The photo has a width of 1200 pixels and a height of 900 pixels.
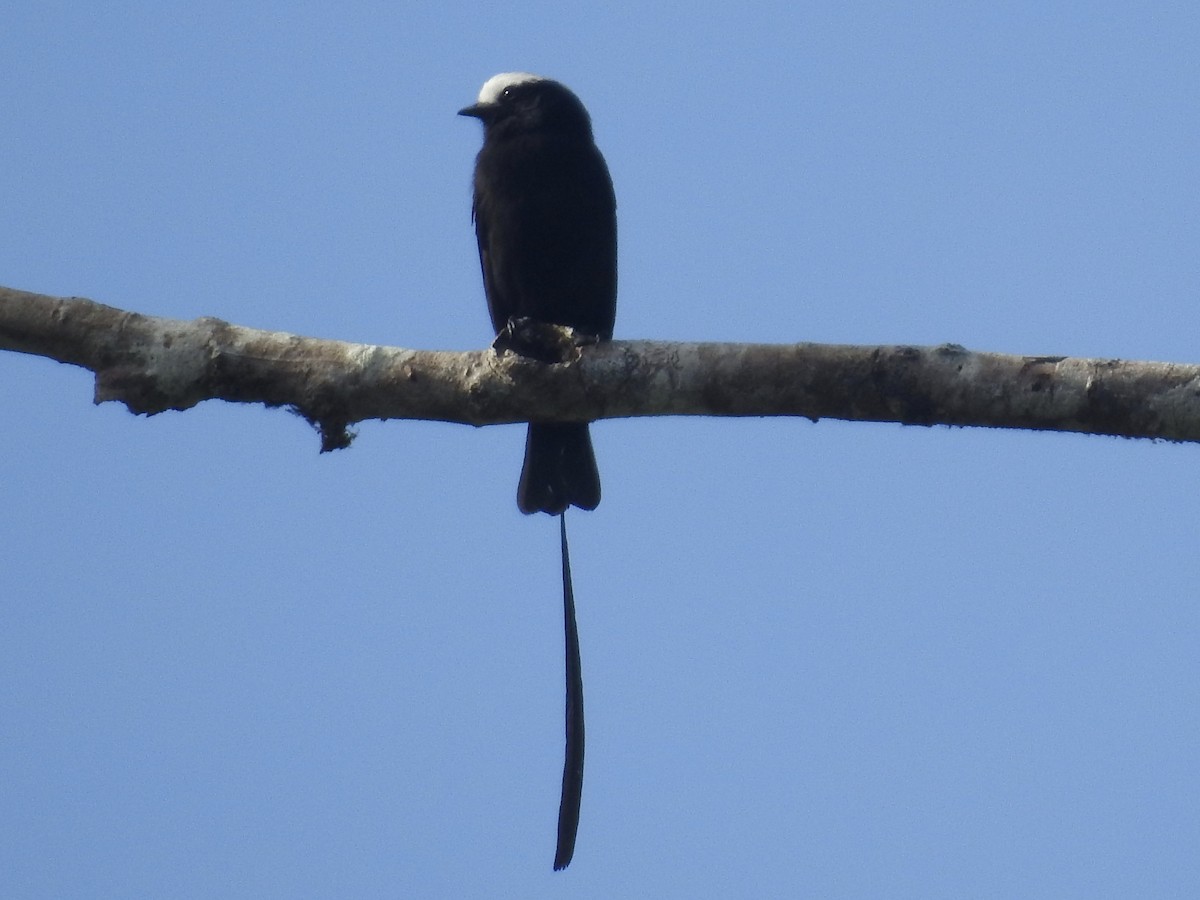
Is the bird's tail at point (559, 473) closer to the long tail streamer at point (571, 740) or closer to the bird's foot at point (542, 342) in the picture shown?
the long tail streamer at point (571, 740)

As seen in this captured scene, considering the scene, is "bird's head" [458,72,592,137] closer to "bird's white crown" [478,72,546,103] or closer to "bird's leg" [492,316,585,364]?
"bird's white crown" [478,72,546,103]

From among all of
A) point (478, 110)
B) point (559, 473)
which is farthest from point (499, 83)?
point (559, 473)

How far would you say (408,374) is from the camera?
109 inches

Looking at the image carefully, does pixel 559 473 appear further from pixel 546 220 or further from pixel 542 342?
pixel 542 342

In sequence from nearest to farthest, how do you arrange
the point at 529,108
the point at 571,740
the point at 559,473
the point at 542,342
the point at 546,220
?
the point at 542,342 < the point at 571,740 < the point at 559,473 < the point at 546,220 < the point at 529,108

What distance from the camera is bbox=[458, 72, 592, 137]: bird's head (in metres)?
4.07

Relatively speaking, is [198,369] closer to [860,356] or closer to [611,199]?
[860,356]

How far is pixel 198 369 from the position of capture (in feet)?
8.96

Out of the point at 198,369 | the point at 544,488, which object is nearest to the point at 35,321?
the point at 198,369

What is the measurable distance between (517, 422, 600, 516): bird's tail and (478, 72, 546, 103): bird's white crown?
1254mm

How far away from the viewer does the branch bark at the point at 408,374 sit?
2.61 metres

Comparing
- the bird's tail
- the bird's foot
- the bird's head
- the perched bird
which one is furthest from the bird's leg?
the bird's head

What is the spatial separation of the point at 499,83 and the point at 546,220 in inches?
28.8

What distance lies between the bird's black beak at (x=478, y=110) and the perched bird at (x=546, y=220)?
12 centimetres
